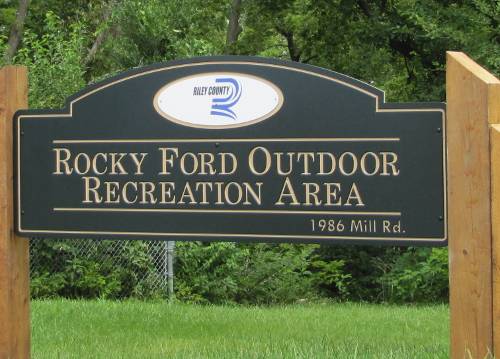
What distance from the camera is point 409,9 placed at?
1666 cm

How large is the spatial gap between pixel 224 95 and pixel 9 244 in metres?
1.49

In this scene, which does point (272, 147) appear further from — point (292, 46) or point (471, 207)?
point (292, 46)

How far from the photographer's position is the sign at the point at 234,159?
4.32 metres

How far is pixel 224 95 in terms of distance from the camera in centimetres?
459

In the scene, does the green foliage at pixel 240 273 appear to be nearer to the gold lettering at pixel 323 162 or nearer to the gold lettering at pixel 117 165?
the gold lettering at pixel 117 165

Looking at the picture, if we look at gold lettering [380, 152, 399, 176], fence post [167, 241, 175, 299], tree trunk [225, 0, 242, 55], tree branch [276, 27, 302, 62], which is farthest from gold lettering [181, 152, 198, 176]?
tree branch [276, 27, 302, 62]

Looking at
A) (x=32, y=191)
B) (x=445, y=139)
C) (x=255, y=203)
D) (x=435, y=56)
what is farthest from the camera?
(x=435, y=56)

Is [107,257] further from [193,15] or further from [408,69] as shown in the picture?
[408,69]

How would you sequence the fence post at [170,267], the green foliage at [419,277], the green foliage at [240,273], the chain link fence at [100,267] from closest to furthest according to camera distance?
the fence post at [170,267], the chain link fence at [100,267], the green foliage at [240,273], the green foliage at [419,277]

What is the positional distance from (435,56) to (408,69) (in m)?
1.34

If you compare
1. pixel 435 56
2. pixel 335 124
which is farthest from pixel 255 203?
pixel 435 56

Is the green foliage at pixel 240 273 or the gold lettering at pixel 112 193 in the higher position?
the gold lettering at pixel 112 193

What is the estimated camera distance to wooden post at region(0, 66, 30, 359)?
4786 mm

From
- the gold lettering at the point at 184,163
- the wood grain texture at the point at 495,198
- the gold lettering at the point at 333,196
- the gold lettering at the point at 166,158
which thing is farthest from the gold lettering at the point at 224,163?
the wood grain texture at the point at 495,198
